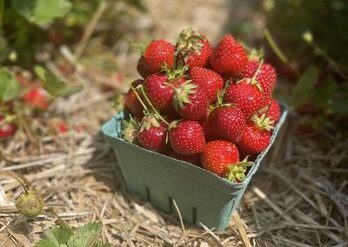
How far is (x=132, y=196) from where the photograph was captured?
1568 millimetres

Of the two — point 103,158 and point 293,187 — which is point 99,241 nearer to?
point 103,158

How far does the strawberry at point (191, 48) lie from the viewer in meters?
1.32

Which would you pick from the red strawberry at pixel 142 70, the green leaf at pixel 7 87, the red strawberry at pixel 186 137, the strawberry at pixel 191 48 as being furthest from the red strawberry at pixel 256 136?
the green leaf at pixel 7 87

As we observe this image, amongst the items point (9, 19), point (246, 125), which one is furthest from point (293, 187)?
point (9, 19)

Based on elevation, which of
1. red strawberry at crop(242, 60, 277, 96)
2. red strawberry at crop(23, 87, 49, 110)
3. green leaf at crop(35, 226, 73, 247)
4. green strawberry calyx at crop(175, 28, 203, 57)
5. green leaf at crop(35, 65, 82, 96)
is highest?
green strawberry calyx at crop(175, 28, 203, 57)

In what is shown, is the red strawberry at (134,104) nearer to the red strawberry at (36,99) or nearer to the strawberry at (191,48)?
the strawberry at (191,48)

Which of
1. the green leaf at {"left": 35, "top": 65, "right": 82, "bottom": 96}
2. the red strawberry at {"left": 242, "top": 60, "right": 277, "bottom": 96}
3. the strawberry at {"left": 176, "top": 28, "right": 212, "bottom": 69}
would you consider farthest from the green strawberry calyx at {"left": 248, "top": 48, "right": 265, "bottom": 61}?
the green leaf at {"left": 35, "top": 65, "right": 82, "bottom": 96}

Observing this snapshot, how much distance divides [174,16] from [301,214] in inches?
53.2

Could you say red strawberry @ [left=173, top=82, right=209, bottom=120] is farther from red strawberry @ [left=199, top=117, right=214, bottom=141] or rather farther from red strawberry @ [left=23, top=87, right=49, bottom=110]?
red strawberry @ [left=23, top=87, right=49, bottom=110]

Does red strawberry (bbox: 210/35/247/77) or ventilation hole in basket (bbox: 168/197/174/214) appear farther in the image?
ventilation hole in basket (bbox: 168/197/174/214)

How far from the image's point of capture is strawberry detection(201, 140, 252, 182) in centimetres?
124

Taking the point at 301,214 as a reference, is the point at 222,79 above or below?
above

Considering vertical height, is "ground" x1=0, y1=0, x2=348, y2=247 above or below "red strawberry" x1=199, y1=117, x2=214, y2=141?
below

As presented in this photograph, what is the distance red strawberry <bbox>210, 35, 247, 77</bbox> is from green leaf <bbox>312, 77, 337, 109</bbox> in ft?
1.68
